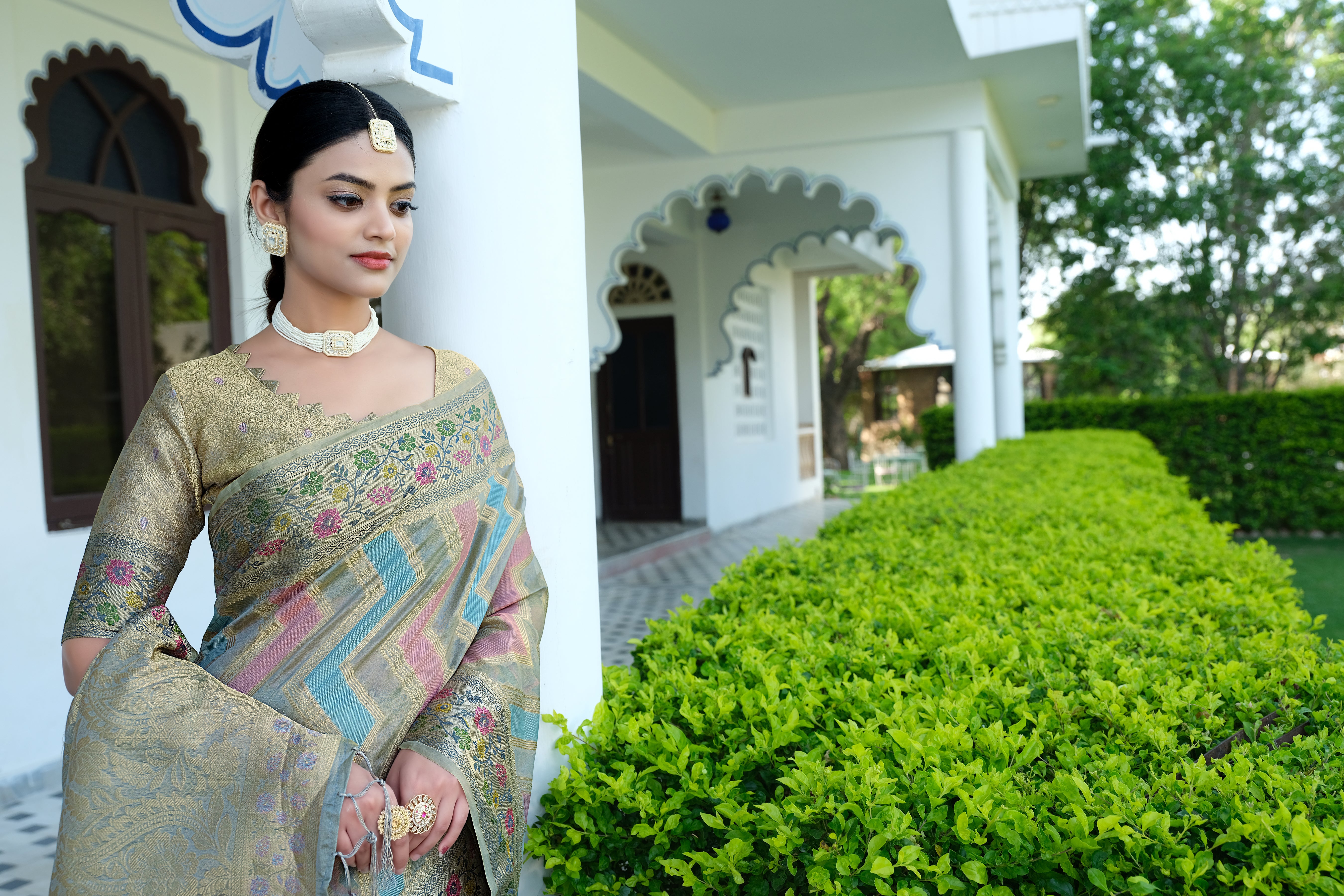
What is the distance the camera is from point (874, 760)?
4.91 feet

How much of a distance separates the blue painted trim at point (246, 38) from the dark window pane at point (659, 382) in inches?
369

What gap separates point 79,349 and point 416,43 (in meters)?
3.36

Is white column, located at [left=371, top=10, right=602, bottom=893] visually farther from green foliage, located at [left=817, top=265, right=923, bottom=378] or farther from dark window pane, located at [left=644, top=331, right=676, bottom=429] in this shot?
green foliage, located at [left=817, top=265, right=923, bottom=378]

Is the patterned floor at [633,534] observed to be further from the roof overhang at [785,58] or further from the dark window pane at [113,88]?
the dark window pane at [113,88]

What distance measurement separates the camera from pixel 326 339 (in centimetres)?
132

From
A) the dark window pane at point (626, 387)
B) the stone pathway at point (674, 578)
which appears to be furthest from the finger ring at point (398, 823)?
the dark window pane at point (626, 387)

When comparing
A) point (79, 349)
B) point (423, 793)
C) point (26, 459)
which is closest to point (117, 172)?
point (79, 349)

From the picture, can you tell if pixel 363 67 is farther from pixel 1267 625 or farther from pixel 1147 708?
pixel 1267 625

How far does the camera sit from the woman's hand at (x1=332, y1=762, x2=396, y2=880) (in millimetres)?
1157

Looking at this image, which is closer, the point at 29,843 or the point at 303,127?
the point at 303,127

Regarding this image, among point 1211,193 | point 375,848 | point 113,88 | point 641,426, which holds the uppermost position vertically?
point 1211,193

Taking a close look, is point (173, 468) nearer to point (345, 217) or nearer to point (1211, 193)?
point (345, 217)

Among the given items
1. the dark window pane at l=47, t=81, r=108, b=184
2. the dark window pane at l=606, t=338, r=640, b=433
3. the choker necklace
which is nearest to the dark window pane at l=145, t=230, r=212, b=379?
the dark window pane at l=47, t=81, r=108, b=184

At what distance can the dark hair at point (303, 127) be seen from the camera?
1.28 m
